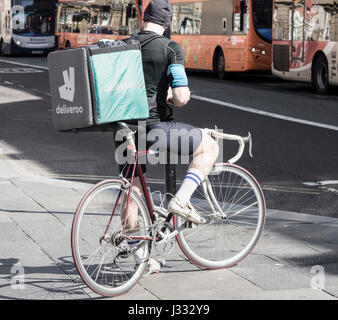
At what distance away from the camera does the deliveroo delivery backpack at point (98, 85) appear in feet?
16.8

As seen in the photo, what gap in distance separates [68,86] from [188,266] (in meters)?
1.45

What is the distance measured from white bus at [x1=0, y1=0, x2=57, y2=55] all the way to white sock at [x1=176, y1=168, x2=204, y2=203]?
131 ft

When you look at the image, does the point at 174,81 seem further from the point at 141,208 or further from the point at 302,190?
the point at 302,190

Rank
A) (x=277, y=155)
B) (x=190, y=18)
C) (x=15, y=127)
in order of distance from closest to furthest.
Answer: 1. (x=277, y=155)
2. (x=15, y=127)
3. (x=190, y=18)

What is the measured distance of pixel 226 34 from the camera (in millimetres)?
27047

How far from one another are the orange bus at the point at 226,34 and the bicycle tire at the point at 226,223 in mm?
20229

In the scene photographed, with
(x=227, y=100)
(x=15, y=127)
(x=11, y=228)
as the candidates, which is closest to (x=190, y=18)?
(x=227, y=100)

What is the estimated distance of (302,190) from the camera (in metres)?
9.15

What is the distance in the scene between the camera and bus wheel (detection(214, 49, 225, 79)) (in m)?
27.5

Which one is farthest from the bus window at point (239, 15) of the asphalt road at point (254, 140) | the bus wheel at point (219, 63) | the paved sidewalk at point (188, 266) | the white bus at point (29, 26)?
the white bus at point (29, 26)

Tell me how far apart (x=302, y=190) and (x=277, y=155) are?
248cm

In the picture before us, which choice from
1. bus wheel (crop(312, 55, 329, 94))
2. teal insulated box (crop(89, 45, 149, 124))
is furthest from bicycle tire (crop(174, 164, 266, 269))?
bus wheel (crop(312, 55, 329, 94))

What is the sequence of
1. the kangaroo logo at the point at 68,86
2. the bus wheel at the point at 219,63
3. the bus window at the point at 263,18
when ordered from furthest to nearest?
1. the bus wheel at the point at 219,63
2. the bus window at the point at 263,18
3. the kangaroo logo at the point at 68,86

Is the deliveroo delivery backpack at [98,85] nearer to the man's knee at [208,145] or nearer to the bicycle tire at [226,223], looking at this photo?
the man's knee at [208,145]
